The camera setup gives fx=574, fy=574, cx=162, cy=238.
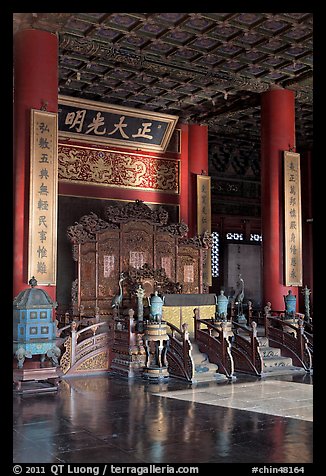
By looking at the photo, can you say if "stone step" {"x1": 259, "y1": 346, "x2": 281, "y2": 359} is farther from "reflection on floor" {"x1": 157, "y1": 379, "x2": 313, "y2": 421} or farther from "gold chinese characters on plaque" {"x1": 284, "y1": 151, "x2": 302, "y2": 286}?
"gold chinese characters on plaque" {"x1": 284, "y1": 151, "x2": 302, "y2": 286}

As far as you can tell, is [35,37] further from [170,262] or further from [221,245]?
[221,245]

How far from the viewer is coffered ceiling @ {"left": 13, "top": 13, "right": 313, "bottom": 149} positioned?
763cm

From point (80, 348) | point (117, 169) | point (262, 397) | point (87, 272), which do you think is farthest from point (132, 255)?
point (262, 397)

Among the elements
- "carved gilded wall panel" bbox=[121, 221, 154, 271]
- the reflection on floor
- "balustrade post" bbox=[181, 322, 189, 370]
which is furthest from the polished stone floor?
"carved gilded wall panel" bbox=[121, 221, 154, 271]

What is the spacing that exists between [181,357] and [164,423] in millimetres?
2384

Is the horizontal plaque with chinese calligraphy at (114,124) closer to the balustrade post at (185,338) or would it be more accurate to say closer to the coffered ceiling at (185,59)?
the coffered ceiling at (185,59)

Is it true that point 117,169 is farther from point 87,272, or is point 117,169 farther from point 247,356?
point 247,356

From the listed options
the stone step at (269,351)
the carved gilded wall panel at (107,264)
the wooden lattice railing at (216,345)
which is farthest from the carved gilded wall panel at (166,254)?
the stone step at (269,351)

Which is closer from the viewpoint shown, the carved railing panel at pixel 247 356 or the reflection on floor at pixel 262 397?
the reflection on floor at pixel 262 397

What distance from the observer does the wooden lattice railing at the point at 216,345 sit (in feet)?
22.6

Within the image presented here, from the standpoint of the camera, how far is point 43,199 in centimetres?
712

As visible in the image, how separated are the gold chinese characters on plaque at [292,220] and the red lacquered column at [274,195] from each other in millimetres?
83
